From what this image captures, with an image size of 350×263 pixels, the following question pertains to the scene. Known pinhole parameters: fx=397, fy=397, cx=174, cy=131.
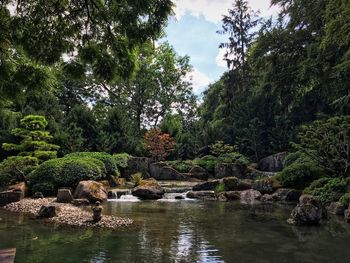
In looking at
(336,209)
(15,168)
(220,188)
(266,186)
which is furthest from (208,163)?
(336,209)

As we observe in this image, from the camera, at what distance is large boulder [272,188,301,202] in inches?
622

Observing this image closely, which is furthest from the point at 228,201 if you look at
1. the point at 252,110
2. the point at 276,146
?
the point at 252,110

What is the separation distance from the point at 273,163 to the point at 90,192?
15.0m

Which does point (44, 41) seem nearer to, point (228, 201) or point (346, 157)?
point (228, 201)

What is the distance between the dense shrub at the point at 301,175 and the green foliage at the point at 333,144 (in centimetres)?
82

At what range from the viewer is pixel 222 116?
3462 centimetres

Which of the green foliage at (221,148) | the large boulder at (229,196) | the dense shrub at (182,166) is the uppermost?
the green foliage at (221,148)

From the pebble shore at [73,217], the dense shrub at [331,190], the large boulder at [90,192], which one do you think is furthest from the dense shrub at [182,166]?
the pebble shore at [73,217]

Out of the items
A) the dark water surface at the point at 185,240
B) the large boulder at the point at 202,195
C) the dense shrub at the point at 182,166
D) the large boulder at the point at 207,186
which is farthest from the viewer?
the dense shrub at the point at 182,166

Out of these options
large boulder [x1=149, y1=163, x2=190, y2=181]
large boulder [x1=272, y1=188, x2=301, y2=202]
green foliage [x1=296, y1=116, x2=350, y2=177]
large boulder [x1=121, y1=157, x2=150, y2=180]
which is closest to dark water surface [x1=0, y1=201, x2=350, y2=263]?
large boulder [x1=272, y1=188, x2=301, y2=202]

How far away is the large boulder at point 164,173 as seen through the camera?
82.7 ft

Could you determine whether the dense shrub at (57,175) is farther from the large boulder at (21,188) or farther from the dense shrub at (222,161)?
the dense shrub at (222,161)

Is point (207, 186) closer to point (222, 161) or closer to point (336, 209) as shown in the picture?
point (336, 209)

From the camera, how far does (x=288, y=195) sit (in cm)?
1585
